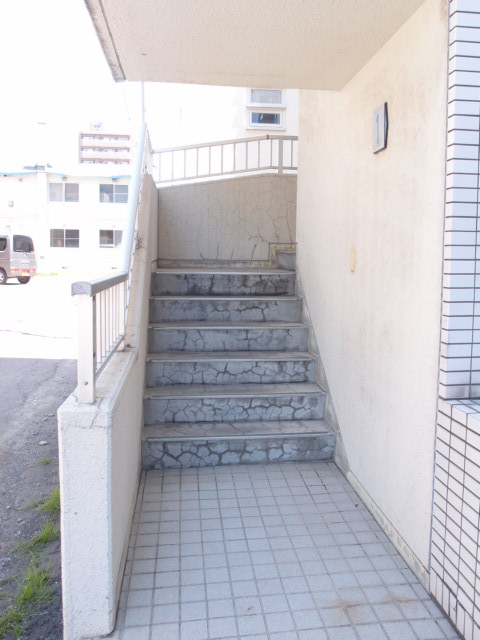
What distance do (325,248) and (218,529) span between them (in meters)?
2.12

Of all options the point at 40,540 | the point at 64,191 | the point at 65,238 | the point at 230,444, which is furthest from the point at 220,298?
the point at 64,191

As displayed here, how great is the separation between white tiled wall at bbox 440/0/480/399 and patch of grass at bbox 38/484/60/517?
2242mm

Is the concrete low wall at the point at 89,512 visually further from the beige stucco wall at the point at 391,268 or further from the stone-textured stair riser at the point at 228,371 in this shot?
the stone-textured stair riser at the point at 228,371

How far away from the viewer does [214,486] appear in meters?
3.08

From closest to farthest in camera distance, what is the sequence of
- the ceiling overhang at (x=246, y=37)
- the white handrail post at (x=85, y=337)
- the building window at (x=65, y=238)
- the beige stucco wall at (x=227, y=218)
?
the white handrail post at (x=85, y=337) → the ceiling overhang at (x=246, y=37) → the beige stucco wall at (x=227, y=218) → the building window at (x=65, y=238)

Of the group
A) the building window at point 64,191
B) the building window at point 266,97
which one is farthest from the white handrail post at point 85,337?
the building window at point 64,191

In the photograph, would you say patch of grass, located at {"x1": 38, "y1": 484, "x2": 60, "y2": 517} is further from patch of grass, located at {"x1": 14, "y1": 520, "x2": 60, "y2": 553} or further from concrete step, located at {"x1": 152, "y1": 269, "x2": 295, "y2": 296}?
concrete step, located at {"x1": 152, "y1": 269, "x2": 295, "y2": 296}

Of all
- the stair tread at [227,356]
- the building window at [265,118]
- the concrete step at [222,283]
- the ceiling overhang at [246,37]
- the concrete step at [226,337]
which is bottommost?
the stair tread at [227,356]

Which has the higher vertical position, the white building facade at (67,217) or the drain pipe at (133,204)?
the white building facade at (67,217)

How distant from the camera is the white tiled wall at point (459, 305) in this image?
189cm

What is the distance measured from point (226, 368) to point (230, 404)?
0.35m

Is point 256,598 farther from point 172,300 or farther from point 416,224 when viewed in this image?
point 172,300

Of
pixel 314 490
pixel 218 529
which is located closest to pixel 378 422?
pixel 314 490

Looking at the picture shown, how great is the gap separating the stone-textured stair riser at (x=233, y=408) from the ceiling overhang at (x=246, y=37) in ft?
6.90
